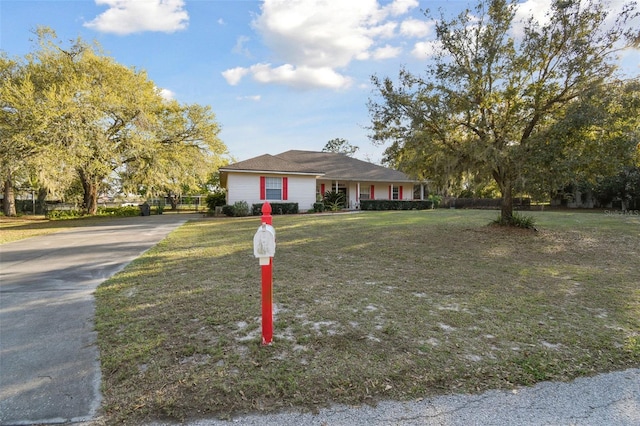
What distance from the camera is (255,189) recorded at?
21297mm

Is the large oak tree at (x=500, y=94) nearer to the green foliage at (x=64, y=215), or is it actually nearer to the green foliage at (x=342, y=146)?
the green foliage at (x=64, y=215)

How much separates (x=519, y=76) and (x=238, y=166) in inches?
629

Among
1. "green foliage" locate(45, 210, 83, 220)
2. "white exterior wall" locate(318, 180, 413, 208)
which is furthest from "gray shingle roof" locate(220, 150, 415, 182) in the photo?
"green foliage" locate(45, 210, 83, 220)

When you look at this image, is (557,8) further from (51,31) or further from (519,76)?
(51,31)

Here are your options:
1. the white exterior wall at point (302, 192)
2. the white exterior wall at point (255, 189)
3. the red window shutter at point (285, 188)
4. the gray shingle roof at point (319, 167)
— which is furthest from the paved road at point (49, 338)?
the white exterior wall at point (302, 192)

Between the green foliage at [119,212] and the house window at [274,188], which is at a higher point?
the house window at [274,188]

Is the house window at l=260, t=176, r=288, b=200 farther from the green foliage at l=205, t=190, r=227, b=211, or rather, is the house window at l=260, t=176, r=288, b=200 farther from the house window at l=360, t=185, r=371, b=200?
the house window at l=360, t=185, r=371, b=200

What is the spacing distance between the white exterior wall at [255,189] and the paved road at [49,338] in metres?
13.6

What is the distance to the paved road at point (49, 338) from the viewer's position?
232 centimetres

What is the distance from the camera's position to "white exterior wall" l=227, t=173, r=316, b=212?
20953 mm

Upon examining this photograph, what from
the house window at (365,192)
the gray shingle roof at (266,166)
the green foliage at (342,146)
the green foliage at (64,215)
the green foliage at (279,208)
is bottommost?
the green foliage at (64,215)

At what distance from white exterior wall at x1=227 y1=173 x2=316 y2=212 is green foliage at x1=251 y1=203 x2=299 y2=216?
1.87 ft

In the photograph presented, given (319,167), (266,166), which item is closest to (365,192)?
(319,167)

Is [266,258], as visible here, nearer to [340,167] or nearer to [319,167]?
[319,167]
